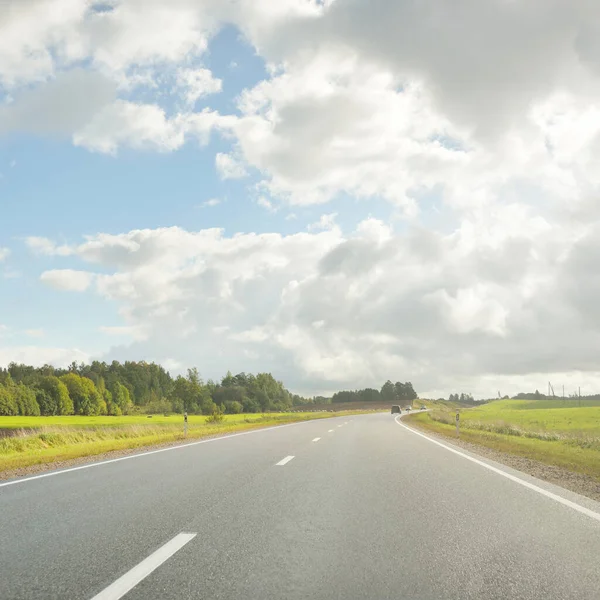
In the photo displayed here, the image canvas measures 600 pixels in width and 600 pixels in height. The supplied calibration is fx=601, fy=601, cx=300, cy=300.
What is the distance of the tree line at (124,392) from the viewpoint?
11112 cm

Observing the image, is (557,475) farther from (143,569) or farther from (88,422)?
(88,422)

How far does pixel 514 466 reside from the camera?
43.8 ft

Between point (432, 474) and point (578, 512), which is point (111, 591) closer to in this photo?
point (578, 512)

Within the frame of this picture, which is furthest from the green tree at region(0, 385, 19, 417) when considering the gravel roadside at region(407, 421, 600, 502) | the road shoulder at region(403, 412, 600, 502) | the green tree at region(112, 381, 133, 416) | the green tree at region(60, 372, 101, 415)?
the gravel roadside at region(407, 421, 600, 502)

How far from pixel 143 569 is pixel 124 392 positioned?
14768 centimetres

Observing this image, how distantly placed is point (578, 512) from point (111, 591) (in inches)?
221

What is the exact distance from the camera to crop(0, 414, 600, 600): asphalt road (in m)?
4.24

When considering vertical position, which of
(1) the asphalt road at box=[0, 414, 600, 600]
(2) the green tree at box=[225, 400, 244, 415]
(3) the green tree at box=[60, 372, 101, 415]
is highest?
(3) the green tree at box=[60, 372, 101, 415]

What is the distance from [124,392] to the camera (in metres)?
145

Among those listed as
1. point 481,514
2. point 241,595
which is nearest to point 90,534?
point 241,595

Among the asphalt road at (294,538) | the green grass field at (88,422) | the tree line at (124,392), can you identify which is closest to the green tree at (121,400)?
the tree line at (124,392)

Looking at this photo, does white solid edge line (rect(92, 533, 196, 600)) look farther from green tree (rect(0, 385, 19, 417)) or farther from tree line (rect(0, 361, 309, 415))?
green tree (rect(0, 385, 19, 417))

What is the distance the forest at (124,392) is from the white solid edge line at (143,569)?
73039mm

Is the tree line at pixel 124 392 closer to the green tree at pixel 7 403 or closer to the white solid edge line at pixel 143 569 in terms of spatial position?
the green tree at pixel 7 403
